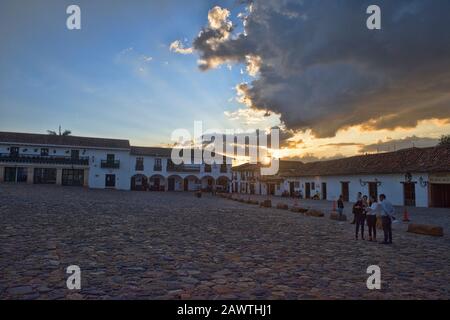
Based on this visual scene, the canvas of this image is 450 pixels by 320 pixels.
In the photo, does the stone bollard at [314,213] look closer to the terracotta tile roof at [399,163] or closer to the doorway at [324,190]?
the terracotta tile roof at [399,163]

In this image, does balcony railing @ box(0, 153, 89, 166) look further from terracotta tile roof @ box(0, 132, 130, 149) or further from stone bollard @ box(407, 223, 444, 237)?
stone bollard @ box(407, 223, 444, 237)

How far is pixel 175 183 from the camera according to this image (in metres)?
53.5

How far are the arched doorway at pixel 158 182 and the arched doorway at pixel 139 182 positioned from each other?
3.61 feet

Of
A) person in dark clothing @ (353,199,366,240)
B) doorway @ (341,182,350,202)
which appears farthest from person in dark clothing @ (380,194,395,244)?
doorway @ (341,182,350,202)

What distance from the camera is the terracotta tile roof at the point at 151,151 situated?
4966cm

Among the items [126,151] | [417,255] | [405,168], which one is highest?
[126,151]

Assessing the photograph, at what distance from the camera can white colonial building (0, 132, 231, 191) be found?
40.9 metres

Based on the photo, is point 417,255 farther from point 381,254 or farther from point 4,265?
point 4,265

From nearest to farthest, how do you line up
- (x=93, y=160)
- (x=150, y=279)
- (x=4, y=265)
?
(x=150, y=279), (x=4, y=265), (x=93, y=160)

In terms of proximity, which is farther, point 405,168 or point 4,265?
point 405,168

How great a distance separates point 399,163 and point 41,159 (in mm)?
40643
